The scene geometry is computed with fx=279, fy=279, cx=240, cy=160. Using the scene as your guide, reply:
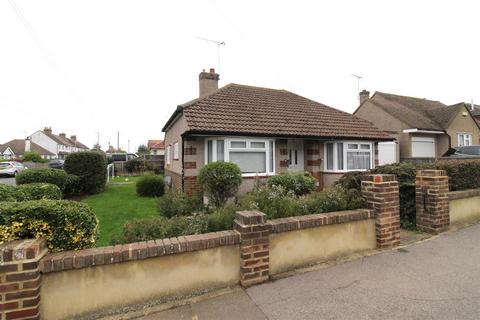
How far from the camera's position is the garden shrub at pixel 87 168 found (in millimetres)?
12195

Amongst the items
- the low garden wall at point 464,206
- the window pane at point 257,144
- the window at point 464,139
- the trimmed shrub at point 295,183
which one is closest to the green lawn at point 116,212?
the trimmed shrub at point 295,183

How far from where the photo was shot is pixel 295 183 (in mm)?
8594

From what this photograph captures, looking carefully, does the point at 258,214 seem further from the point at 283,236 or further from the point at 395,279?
the point at 395,279

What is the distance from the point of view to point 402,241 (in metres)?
4.96

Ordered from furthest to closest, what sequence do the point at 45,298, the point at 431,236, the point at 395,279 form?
1. the point at 431,236
2. the point at 395,279
3. the point at 45,298

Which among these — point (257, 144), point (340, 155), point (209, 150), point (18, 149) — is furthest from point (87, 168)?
point (18, 149)

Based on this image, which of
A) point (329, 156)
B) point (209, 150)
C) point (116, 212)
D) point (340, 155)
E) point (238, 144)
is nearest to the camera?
point (116, 212)

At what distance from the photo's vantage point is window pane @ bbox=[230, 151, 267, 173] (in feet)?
33.0

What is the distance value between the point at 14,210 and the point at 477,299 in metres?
4.98

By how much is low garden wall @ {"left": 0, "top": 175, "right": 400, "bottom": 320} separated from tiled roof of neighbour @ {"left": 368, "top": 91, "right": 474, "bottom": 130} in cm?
1968

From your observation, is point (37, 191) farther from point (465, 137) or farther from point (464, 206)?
point (465, 137)

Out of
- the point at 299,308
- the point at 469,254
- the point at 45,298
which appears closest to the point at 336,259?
the point at 299,308

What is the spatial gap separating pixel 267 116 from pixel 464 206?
23.7 feet

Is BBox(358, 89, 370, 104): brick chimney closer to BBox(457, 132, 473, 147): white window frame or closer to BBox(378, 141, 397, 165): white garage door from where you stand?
BBox(378, 141, 397, 165): white garage door
